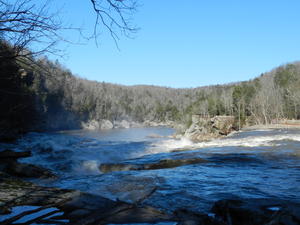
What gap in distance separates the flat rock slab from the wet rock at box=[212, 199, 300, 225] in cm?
113

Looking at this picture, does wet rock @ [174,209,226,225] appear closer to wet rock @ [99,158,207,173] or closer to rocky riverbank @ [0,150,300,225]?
rocky riverbank @ [0,150,300,225]

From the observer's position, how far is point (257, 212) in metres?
3.63

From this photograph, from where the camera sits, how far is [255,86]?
73375 millimetres

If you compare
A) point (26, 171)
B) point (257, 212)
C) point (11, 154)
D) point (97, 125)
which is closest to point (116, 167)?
→ point (26, 171)

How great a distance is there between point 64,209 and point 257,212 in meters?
3.06

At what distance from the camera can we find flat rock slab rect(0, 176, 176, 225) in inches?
124

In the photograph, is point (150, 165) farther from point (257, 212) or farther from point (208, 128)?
point (208, 128)

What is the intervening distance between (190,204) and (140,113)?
132494 mm

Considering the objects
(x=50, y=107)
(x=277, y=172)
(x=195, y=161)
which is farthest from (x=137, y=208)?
(x=50, y=107)

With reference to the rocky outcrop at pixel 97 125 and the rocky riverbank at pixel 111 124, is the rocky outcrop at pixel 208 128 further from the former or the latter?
the rocky outcrop at pixel 97 125

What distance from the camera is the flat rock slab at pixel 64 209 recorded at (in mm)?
3158

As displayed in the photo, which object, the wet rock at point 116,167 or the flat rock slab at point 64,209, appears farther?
the wet rock at point 116,167

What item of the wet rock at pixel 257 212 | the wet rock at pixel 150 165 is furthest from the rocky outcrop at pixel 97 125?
the wet rock at pixel 257 212

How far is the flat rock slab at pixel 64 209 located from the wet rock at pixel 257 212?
44.6 inches
